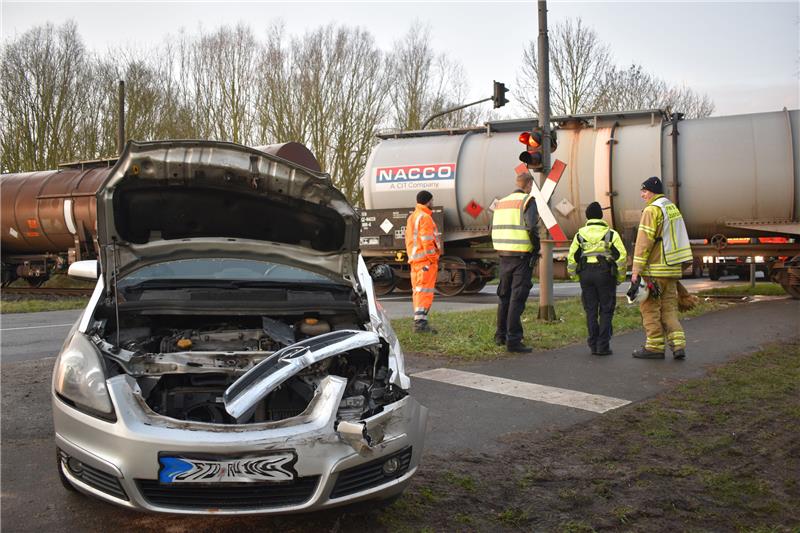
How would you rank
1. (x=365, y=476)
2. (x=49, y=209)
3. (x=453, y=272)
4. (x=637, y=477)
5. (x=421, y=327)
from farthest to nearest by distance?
(x=49, y=209), (x=453, y=272), (x=421, y=327), (x=637, y=477), (x=365, y=476)

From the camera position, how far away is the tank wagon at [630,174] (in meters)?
13.2

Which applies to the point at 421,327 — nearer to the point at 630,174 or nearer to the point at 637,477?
the point at 637,477

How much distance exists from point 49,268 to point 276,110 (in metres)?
12.9

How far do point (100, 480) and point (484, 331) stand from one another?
6694 millimetres

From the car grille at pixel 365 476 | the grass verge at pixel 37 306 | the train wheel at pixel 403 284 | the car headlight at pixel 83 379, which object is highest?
the car headlight at pixel 83 379

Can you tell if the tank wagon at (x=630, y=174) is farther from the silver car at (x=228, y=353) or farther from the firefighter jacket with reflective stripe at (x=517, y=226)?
the silver car at (x=228, y=353)

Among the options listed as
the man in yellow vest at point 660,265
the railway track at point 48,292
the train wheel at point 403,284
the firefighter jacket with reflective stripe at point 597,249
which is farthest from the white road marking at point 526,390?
the railway track at point 48,292

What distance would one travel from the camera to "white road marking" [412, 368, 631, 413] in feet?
18.4

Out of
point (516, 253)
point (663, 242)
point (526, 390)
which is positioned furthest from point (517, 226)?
→ point (526, 390)

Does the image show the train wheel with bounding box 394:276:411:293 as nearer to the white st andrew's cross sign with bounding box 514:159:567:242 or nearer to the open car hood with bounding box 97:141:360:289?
the white st andrew's cross sign with bounding box 514:159:567:242

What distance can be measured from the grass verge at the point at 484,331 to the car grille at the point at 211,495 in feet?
16.0

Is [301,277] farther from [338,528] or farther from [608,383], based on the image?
[608,383]

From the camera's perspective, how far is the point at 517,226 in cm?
787

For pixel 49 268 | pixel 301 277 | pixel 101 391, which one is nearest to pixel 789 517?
pixel 301 277
